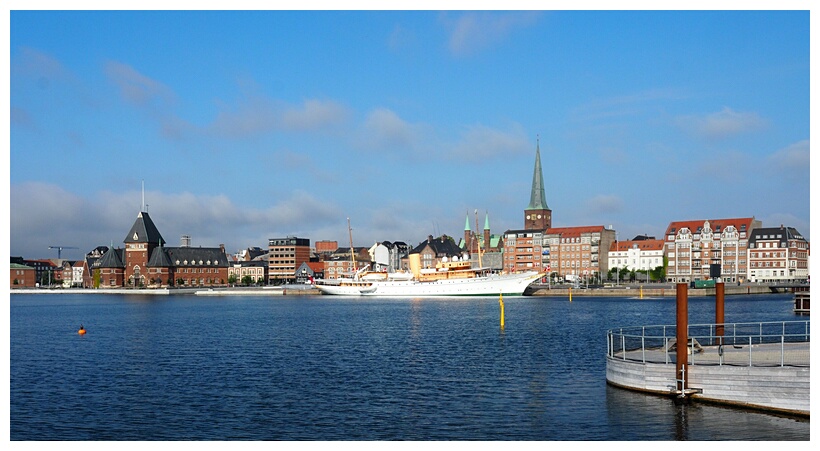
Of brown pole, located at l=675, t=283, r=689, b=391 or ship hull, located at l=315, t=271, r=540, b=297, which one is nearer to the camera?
brown pole, located at l=675, t=283, r=689, b=391

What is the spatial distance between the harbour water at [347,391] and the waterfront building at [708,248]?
420 feet

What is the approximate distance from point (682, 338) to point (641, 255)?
174 meters

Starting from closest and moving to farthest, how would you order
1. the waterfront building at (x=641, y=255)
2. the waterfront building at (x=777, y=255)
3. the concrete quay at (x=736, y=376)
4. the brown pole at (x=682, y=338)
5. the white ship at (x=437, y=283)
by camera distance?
the concrete quay at (x=736, y=376) → the brown pole at (x=682, y=338) → the white ship at (x=437, y=283) → the waterfront building at (x=777, y=255) → the waterfront building at (x=641, y=255)

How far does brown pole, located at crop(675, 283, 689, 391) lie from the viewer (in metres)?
25.9

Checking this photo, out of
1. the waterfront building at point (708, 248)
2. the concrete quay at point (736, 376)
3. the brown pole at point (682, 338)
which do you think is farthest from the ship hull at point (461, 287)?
the brown pole at point (682, 338)

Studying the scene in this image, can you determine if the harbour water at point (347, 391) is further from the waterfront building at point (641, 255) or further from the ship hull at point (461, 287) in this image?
the waterfront building at point (641, 255)

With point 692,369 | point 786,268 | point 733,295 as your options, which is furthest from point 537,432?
point 786,268

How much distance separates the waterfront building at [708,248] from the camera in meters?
177

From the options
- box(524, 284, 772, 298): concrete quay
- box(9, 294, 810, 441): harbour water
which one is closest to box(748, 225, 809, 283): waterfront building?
box(524, 284, 772, 298): concrete quay

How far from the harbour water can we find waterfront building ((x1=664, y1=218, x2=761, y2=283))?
128166 mm

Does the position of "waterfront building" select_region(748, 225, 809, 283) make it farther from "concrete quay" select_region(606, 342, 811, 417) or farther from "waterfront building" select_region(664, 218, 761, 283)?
"concrete quay" select_region(606, 342, 811, 417)
